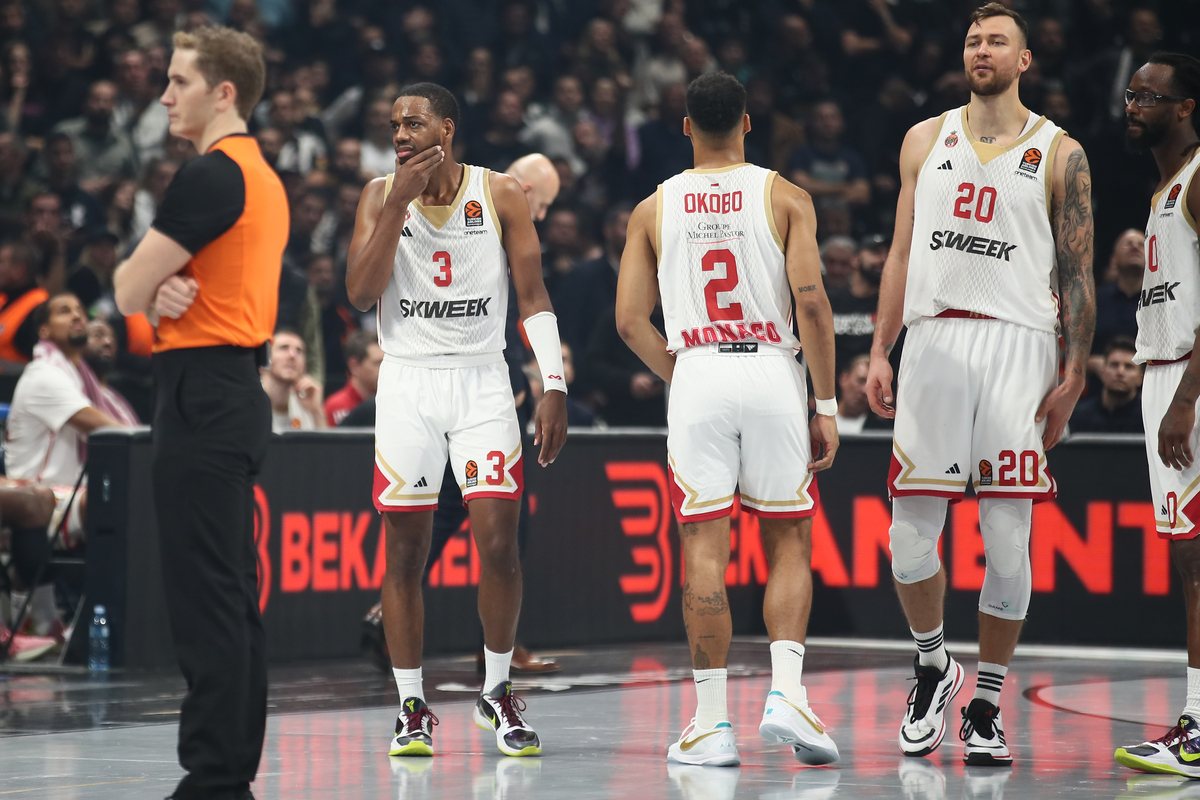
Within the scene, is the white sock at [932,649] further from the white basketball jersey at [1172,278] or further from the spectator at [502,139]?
the spectator at [502,139]

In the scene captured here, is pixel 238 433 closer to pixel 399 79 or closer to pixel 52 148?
pixel 52 148

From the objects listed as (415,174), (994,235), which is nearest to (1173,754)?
(994,235)

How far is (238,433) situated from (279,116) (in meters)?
10.1

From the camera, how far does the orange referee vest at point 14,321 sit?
11.2m

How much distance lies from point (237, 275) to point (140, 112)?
10154 mm

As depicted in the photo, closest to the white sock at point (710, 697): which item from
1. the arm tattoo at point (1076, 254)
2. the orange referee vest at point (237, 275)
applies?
the arm tattoo at point (1076, 254)

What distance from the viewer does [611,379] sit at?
40.6ft

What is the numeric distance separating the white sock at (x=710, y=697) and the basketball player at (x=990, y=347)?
0.77 meters

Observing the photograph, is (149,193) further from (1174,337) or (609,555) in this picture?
(1174,337)

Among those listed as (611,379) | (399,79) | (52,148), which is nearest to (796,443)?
(611,379)

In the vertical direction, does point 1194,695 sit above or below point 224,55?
below

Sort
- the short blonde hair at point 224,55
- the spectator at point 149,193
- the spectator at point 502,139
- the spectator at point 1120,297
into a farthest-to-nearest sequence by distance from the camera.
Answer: the spectator at point 502,139, the spectator at point 149,193, the spectator at point 1120,297, the short blonde hair at point 224,55

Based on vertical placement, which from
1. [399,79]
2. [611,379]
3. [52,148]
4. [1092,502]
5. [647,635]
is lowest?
[647,635]

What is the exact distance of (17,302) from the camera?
1126cm
